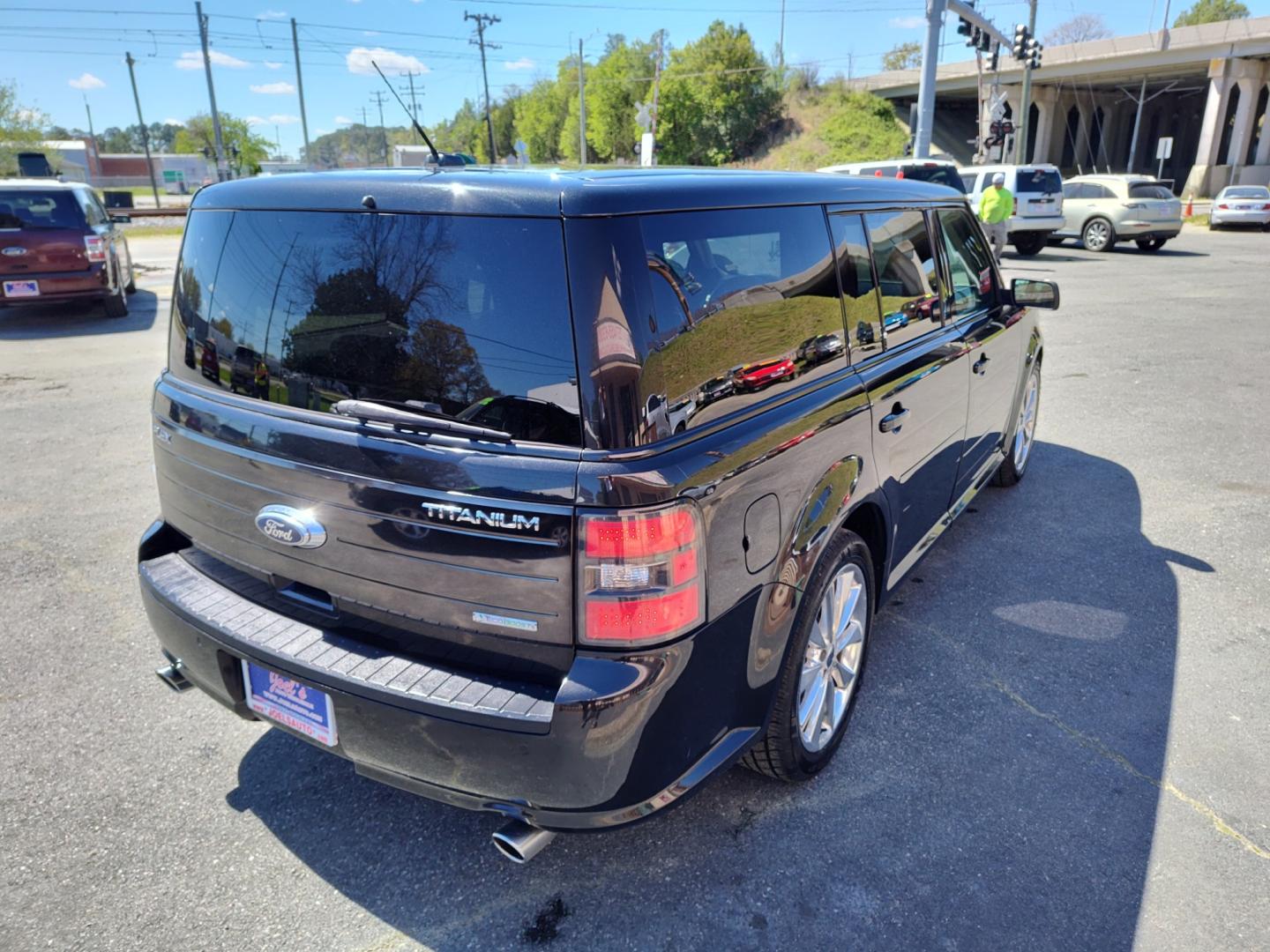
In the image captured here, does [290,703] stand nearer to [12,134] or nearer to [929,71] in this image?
[929,71]

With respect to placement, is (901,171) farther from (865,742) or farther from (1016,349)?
(865,742)

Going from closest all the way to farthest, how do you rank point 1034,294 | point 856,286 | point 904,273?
point 856,286 < point 904,273 < point 1034,294

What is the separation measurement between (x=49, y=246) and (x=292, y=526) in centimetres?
1086

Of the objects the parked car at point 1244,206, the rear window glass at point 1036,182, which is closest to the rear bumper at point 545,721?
the rear window glass at point 1036,182

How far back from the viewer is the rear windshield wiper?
1.94 m

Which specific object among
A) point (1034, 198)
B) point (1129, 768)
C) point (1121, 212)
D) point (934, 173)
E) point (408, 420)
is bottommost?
point (1129, 768)

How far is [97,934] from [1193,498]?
5878 millimetres

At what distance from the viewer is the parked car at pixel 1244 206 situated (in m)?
25.1

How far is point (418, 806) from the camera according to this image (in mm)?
2633

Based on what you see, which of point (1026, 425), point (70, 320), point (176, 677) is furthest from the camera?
point (70, 320)

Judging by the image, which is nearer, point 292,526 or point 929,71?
point 292,526

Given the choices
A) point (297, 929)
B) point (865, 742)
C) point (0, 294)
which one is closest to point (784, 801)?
point (865, 742)

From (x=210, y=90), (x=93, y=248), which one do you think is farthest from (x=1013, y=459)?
(x=210, y=90)

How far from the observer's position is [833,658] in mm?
2744
